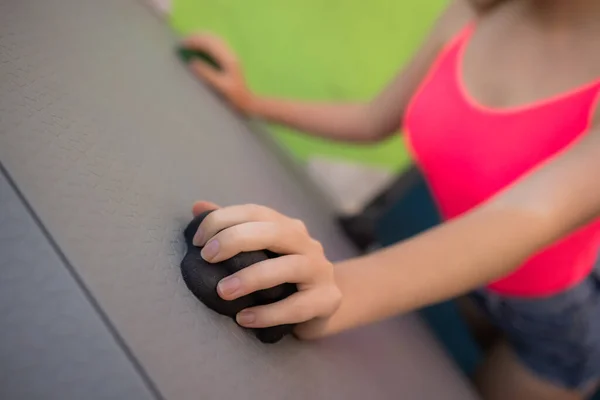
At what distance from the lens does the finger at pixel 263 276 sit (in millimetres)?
313

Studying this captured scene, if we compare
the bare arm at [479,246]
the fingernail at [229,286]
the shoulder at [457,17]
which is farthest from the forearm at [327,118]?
the fingernail at [229,286]

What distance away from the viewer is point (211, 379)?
0.99ft

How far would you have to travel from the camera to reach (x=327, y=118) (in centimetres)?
79

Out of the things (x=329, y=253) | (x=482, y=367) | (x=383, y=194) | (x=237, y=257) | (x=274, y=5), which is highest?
(x=274, y=5)

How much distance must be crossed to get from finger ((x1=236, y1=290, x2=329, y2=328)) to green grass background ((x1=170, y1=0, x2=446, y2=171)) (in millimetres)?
740

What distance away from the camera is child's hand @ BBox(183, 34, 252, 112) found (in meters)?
0.73

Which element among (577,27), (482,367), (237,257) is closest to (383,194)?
(482,367)

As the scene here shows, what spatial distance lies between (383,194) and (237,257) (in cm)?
68

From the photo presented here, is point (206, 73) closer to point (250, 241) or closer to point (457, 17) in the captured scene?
point (457, 17)

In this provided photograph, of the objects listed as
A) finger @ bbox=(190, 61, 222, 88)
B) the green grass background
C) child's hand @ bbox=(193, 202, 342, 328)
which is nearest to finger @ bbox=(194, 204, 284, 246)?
child's hand @ bbox=(193, 202, 342, 328)

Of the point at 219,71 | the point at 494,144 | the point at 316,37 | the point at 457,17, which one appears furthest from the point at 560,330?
the point at 316,37

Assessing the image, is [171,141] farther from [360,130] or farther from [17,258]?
[360,130]

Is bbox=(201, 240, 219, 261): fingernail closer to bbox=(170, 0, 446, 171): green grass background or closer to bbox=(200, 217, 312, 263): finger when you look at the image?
bbox=(200, 217, 312, 263): finger

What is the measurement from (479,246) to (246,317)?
0.17 meters
